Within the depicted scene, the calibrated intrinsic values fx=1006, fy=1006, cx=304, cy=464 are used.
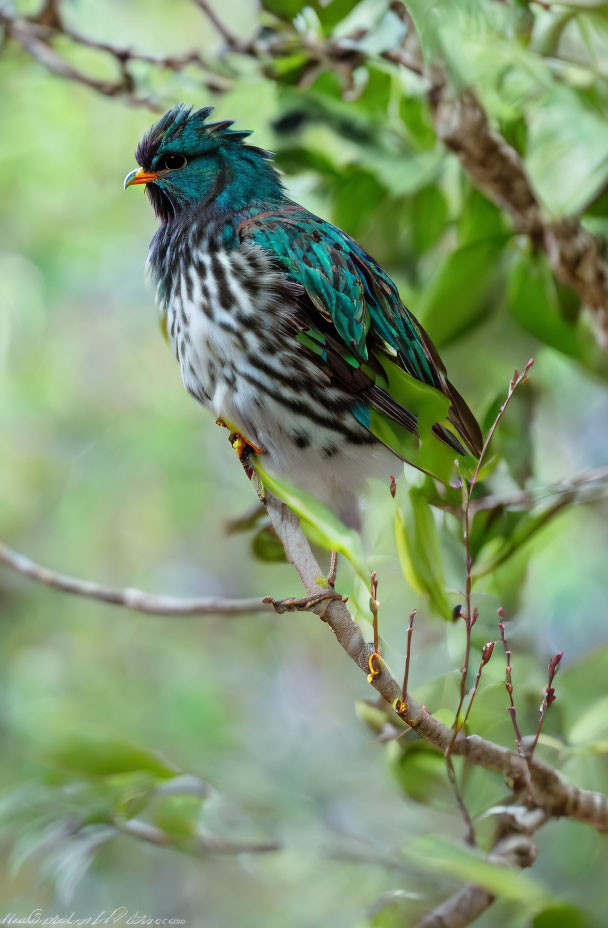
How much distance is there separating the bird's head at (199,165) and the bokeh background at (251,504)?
26 cm

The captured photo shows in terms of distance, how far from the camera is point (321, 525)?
2.87 ft

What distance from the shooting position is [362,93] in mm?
1521

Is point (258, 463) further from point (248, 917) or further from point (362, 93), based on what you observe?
point (248, 917)

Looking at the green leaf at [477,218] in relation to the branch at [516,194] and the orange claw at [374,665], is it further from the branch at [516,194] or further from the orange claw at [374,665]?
the orange claw at [374,665]

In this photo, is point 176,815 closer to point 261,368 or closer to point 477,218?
point 261,368

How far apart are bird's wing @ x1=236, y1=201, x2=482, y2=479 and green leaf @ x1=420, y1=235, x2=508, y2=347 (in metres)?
0.27

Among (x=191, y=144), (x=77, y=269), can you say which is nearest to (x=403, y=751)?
(x=191, y=144)

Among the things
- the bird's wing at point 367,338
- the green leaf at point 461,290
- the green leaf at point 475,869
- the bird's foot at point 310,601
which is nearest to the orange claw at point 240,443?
the bird's wing at point 367,338

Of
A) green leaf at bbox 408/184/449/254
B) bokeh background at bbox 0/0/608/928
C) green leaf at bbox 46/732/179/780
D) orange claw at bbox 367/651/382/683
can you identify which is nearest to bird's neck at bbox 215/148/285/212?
bokeh background at bbox 0/0/608/928

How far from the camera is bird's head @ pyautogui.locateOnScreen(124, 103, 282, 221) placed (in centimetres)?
111

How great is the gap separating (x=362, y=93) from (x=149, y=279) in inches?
19.5

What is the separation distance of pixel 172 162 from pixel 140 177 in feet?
0.14

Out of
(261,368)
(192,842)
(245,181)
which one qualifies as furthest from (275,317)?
(192,842)

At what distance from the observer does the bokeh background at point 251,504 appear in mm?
1349
